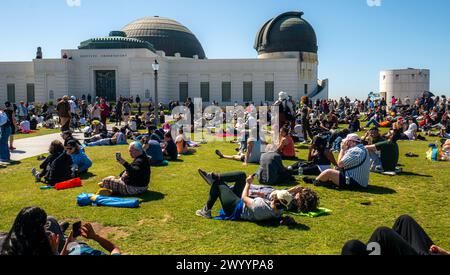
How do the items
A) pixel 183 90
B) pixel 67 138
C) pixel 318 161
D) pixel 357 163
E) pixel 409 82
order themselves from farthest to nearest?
pixel 183 90
pixel 409 82
pixel 67 138
pixel 318 161
pixel 357 163

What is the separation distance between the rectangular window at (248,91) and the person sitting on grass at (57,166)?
1744 inches

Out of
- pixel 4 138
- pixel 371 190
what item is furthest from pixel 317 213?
pixel 4 138

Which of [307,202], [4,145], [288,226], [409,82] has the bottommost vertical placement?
[288,226]

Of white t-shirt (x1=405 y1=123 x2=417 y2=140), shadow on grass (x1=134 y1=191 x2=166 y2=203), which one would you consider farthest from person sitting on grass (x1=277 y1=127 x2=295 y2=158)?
white t-shirt (x1=405 y1=123 x2=417 y2=140)

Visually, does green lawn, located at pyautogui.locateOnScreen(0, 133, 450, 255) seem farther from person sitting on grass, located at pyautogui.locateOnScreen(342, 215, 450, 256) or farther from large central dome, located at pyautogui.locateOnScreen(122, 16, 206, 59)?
large central dome, located at pyautogui.locateOnScreen(122, 16, 206, 59)

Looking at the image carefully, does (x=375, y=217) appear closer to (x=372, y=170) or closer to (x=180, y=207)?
(x=180, y=207)

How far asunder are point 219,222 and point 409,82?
147 ft

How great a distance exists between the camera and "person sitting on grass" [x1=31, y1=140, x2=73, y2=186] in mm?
9539

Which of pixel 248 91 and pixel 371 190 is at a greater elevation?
pixel 248 91

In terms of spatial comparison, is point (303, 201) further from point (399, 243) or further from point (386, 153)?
point (386, 153)

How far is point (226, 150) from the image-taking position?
15703 mm

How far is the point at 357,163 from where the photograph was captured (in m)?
8.83

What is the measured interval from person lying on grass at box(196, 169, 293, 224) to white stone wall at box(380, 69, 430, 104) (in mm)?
43317
